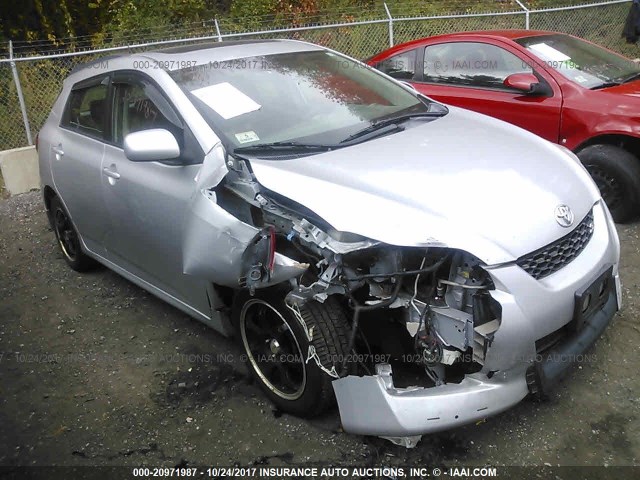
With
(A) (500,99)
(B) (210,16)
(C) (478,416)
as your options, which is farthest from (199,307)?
(B) (210,16)

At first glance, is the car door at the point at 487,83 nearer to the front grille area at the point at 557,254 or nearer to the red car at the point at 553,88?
the red car at the point at 553,88

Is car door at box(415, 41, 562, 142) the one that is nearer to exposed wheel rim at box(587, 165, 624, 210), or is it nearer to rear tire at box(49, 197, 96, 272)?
exposed wheel rim at box(587, 165, 624, 210)

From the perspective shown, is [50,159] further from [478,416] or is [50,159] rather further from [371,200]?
[478,416]

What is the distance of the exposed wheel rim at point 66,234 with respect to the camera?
4.61 metres

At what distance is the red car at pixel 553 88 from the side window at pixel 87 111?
10.0 feet

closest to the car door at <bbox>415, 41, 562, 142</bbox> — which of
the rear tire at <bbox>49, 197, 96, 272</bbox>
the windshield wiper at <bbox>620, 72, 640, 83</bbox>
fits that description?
the windshield wiper at <bbox>620, 72, 640, 83</bbox>

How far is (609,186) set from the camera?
4664 millimetres

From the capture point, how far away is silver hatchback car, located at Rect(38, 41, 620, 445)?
2412mm

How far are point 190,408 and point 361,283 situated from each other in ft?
4.01

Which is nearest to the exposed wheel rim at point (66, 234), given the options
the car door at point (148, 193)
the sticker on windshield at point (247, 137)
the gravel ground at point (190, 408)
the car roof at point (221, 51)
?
the gravel ground at point (190, 408)

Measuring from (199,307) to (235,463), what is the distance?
91 cm

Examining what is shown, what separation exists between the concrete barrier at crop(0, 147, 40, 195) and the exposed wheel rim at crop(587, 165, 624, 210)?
6.05 metres

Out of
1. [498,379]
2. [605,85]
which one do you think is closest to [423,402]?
[498,379]

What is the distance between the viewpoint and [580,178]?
9.88 ft
